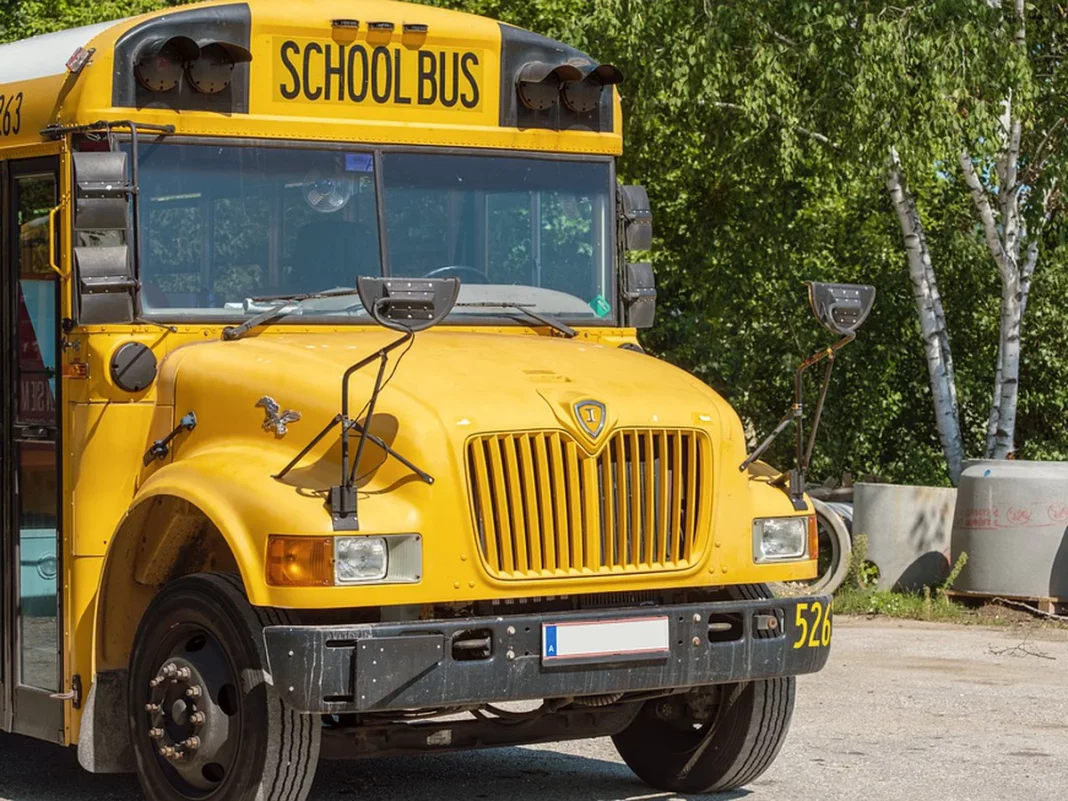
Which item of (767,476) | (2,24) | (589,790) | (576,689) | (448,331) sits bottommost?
(589,790)

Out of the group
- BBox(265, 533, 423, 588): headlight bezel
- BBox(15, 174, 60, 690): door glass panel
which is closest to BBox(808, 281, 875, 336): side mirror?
BBox(265, 533, 423, 588): headlight bezel

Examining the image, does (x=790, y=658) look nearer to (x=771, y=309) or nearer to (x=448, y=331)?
(x=448, y=331)

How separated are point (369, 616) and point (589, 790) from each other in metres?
1.78

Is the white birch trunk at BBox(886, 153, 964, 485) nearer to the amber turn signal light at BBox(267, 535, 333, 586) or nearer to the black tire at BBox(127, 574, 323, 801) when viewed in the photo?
the black tire at BBox(127, 574, 323, 801)

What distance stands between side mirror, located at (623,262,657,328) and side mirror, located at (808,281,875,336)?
104 cm

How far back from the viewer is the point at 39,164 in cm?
715

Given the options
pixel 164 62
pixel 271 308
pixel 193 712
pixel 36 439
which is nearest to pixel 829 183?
pixel 271 308

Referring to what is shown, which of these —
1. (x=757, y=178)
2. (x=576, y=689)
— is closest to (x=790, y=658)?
(x=576, y=689)

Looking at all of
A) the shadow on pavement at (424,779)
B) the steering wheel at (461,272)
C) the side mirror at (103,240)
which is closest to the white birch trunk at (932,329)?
the shadow on pavement at (424,779)

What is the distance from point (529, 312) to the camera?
24.5ft

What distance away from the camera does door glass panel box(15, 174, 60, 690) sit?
7105mm

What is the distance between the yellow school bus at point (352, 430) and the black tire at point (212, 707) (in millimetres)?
12

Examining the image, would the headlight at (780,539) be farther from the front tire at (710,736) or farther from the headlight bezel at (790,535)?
the front tire at (710,736)

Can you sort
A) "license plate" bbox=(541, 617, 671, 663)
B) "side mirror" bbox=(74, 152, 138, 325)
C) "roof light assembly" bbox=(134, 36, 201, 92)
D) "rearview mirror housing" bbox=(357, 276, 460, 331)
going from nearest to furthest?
"rearview mirror housing" bbox=(357, 276, 460, 331), "license plate" bbox=(541, 617, 671, 663), "side mirror" bbox=(74, 152, 138, 325), "roof light assembly" bbox=(134, 36, 201, 92)
